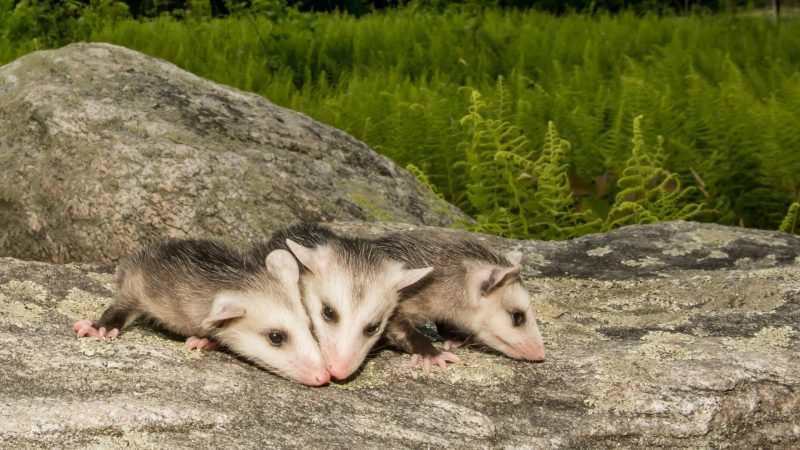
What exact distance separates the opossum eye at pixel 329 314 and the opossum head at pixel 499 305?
0.63m

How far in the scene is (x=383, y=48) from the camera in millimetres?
11531

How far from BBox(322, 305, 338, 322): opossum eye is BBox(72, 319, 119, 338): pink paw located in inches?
29.6

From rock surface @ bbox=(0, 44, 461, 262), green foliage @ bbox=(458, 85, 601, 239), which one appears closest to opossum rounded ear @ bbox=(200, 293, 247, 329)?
rock surface @ bbox=(0, 44, 461, 262)

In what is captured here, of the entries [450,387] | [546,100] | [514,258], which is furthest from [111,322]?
[546,100]

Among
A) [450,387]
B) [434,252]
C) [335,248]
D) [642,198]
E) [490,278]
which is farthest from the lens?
[642,198]

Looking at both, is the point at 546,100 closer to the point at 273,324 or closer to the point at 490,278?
the point at 490,278

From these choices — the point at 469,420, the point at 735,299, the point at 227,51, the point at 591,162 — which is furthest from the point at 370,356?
the point at 227,51

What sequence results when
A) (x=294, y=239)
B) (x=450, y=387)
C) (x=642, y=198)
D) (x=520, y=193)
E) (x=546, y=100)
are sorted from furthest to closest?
(x=546, y=100), (x=642, y=198), (x=520, y=193), (x=294, y=239), (x=450, y=387)

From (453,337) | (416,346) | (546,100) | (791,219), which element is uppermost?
(416,346)

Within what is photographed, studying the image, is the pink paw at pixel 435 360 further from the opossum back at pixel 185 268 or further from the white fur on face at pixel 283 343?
the opossum back at pixel 185 268

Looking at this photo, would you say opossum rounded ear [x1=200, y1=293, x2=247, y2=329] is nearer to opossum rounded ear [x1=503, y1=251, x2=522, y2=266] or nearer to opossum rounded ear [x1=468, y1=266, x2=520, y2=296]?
opossum rounded ear [x1=468, y1=266, x2=520, y2=296]

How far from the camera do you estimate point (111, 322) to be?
378cm

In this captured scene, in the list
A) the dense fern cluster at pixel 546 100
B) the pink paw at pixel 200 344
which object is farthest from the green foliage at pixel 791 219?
the pink paw at pixel 200 344

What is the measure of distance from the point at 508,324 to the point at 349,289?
2.09 ft
